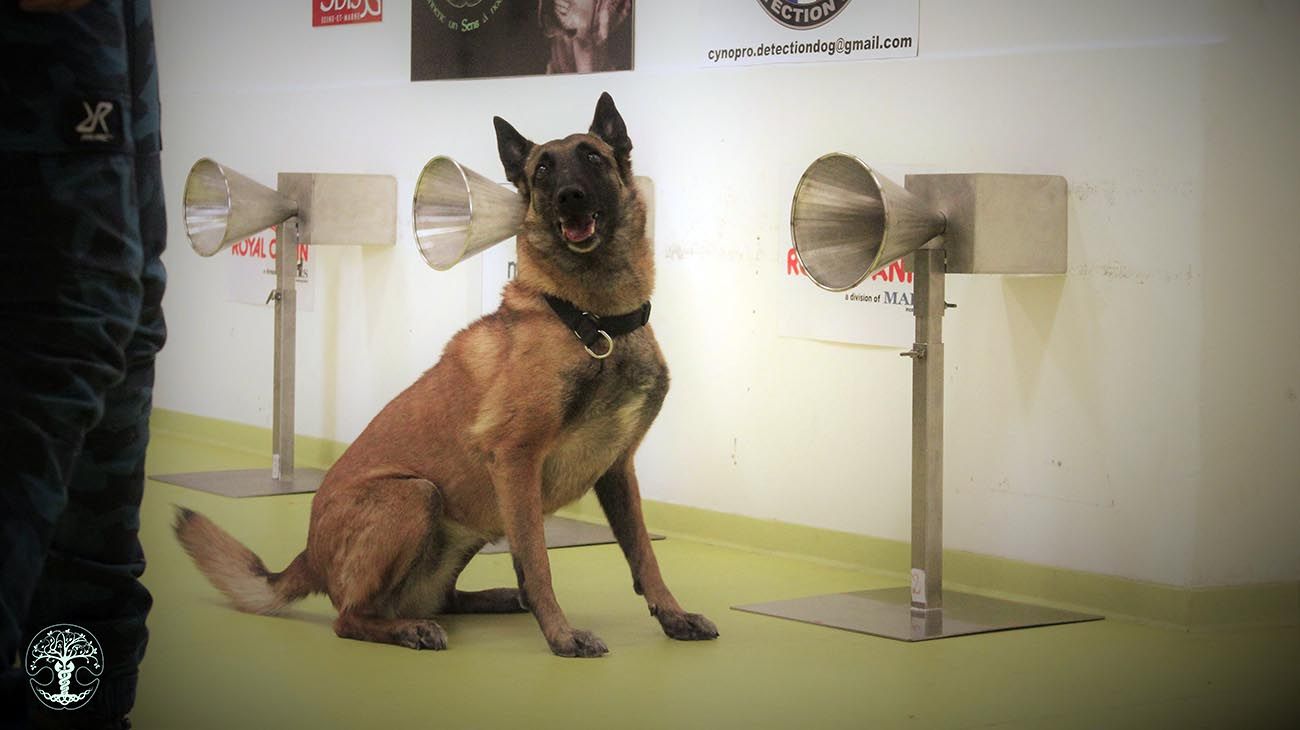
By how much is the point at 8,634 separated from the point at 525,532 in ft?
6.31

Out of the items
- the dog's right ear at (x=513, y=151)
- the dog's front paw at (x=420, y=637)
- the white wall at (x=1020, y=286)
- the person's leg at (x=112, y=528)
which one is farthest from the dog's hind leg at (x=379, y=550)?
the white wall at (x=1020, y=286)

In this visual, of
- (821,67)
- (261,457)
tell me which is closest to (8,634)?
(821,67)

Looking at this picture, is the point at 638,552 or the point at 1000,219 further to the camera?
the point at 1000,219

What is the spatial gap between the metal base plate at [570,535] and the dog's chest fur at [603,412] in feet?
4.80

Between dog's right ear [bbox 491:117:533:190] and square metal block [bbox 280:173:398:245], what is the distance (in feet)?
8.77

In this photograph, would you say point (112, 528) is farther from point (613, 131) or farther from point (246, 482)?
point (246, 482)

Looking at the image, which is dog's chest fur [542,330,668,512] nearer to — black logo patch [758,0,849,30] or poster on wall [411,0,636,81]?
black logo patch [758,0,849,30]

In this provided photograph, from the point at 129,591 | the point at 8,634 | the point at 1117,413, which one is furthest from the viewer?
the point at 1117,413

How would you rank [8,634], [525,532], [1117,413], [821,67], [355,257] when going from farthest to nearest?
[355,257] → [821,67] → [1117,413] → [525,532] → [8,634]

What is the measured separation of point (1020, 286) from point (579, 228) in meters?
1.47

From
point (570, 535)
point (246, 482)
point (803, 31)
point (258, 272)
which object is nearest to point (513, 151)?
point (803, 31)

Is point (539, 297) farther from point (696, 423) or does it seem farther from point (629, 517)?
point (696, 423)

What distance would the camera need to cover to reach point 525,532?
3.89 metres

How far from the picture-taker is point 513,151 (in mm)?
4133
